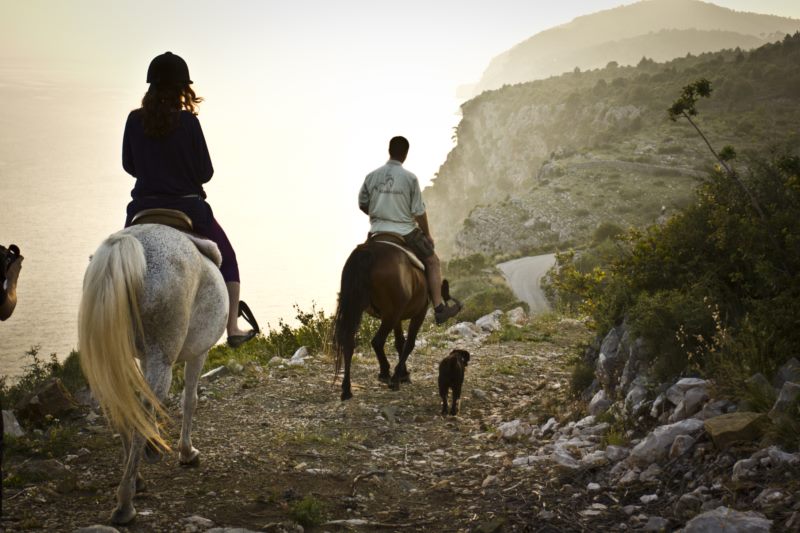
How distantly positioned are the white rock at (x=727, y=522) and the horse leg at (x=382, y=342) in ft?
16.3

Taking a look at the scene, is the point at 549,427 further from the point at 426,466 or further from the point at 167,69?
the point at 167,69

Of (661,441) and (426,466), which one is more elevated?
(661,441)

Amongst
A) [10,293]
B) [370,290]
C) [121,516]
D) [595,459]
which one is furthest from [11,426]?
[595,459]

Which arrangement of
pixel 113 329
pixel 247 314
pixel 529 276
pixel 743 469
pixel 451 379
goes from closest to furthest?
pixel 113 329, pixel 743 469, pixel 247 314, pixel 451 379, pixel 529 276

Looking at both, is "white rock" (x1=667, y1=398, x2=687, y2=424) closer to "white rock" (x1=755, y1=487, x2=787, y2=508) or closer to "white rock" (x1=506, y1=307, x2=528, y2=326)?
"white rock" (x1=755, y1=487, x2=787, y2=508)

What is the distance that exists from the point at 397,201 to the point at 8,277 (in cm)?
509

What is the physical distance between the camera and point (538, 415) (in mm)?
6758

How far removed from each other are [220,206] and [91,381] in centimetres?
11247

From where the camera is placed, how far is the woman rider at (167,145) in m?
4.38

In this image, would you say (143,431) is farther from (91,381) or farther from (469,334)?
(469,334)

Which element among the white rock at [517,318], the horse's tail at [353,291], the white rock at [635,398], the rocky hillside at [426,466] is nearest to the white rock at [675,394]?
the rocky hillside at [426,466]

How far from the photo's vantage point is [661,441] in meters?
4.44

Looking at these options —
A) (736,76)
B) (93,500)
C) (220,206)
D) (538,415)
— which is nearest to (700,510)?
(538,415)

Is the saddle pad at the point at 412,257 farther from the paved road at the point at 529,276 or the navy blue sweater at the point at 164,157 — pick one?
the paved road at the point at 529,276
